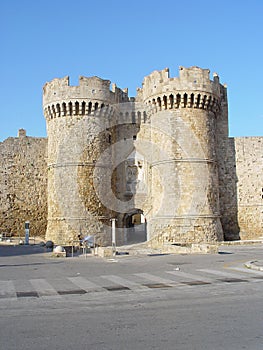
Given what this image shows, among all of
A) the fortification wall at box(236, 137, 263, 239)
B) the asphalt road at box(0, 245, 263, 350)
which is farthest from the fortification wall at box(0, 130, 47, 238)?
the asphalt road at box(0, 245, 263, 350)

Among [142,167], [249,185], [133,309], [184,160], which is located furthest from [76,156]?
[133,309]

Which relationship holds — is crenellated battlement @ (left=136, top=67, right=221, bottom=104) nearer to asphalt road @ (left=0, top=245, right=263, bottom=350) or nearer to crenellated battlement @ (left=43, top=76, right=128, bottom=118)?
crenellated battlement @ (left=43, top=76, right=128, bottom=118)

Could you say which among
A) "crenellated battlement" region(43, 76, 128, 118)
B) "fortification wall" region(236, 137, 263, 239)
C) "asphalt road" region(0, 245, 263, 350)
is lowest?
"asphalt road" region(0, 245, 263, 350)

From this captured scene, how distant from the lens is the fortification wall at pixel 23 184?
78.5 feet

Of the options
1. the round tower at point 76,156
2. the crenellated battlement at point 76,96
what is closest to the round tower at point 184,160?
the crenellated battlement at point 76,96

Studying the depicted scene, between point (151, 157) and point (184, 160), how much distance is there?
238 centimetres

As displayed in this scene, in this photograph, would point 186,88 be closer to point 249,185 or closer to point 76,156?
point 76,156

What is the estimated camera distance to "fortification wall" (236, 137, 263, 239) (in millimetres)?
23141

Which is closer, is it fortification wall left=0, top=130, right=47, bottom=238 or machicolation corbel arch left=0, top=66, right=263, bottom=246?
machicolation corbel arch left=0, top=66, right=263, bottom=246

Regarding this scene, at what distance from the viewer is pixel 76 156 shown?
21.0 meters

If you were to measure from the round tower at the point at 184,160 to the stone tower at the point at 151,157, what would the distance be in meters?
0.05

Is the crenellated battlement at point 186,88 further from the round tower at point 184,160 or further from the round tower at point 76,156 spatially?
the round tower at point 76,156

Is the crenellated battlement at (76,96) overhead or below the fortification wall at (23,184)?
overhead

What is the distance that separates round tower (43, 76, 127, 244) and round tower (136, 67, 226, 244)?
→ 2731mm
